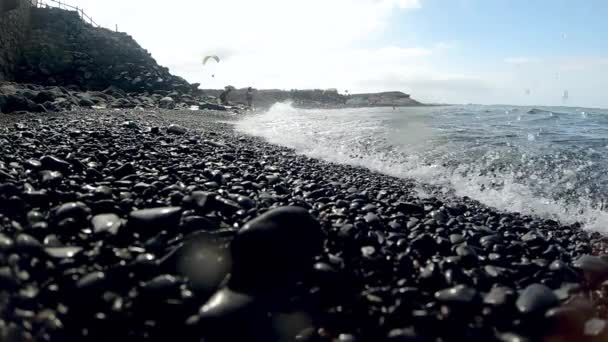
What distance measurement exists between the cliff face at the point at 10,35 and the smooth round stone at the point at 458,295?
24.9 m

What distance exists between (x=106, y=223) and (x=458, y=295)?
8.41 feet

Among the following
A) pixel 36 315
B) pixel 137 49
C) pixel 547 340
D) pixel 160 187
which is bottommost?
pixel 547 340

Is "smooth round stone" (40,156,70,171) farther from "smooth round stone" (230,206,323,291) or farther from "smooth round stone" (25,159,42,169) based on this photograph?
"smooth round stone" (230,206,323,291)

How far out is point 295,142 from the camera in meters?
12.3

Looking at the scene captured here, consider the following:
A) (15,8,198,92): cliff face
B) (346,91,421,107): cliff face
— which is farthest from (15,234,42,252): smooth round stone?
(346,91,421,107): cliff face

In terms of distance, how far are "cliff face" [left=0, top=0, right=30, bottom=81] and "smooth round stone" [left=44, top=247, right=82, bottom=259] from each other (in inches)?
914

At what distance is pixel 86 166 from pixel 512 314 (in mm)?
4605

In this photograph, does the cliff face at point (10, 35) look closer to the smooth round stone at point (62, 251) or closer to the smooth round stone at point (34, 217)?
the smooth round stone at point (34, 217)

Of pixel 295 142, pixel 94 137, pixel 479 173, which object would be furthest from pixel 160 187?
pixel 295 142

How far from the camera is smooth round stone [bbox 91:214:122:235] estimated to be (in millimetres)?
2768

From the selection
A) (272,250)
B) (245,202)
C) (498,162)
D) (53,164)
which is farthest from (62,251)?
(498,162)

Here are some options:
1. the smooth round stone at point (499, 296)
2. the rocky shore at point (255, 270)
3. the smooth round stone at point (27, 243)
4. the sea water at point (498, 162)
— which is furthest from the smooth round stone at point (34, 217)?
the sea water at point (498, 162)

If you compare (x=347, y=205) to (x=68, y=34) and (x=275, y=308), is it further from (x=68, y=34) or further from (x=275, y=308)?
(x=68, y=34)

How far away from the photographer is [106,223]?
2846 millimetres
